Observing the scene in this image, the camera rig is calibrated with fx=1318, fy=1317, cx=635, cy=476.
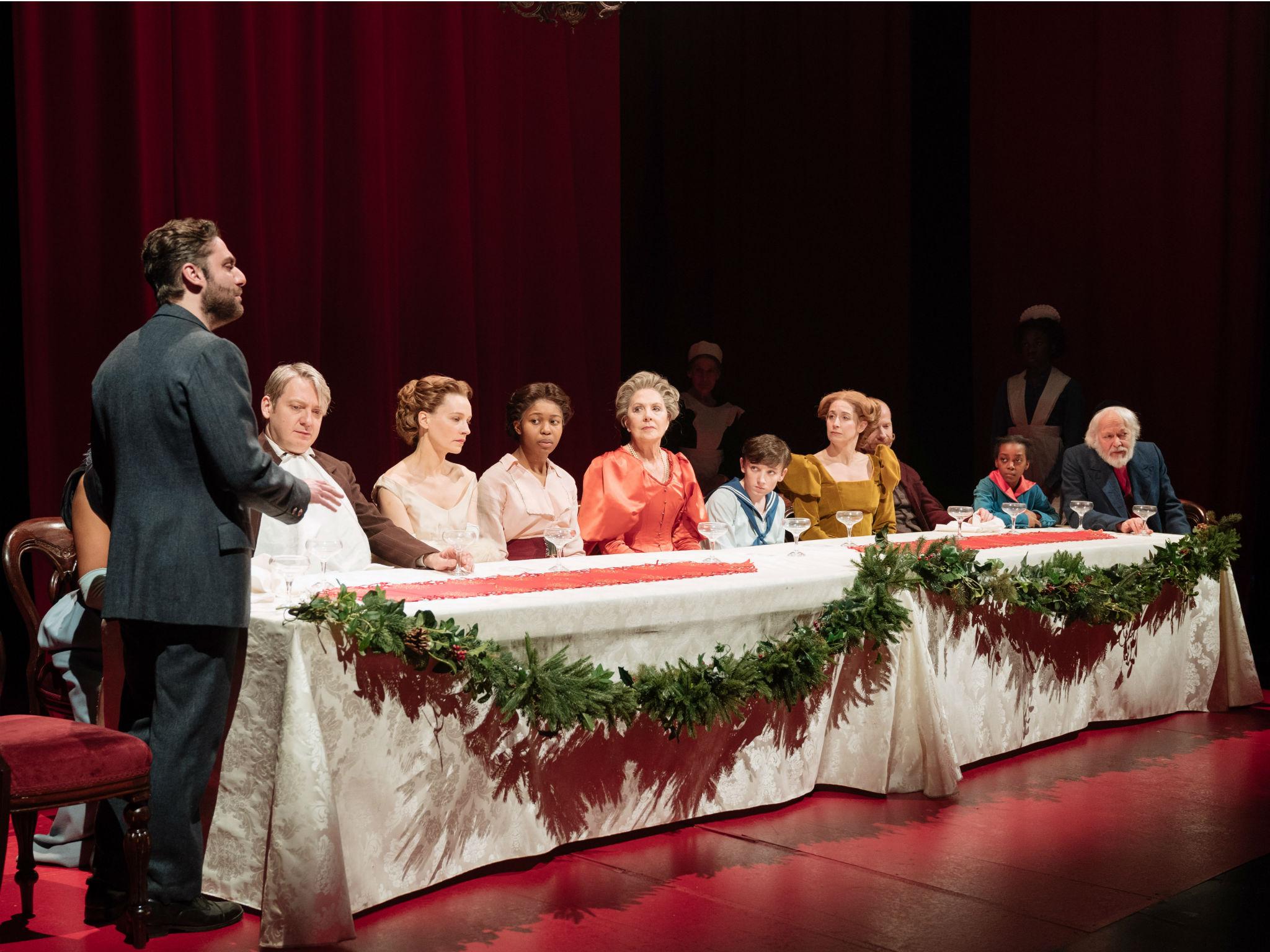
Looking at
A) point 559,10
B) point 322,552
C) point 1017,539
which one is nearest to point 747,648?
point 322,552

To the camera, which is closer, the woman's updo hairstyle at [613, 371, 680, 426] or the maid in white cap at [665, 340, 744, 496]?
the woman's updo hairstyle at [613, 371, 680, 426]

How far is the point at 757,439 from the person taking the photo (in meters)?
4.72

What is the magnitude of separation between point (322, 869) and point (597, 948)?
0.60m

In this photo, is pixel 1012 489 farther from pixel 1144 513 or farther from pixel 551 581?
pixel 551 581

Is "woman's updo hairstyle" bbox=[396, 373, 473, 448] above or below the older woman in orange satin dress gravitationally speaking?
above

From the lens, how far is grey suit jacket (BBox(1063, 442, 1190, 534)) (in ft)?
18.4

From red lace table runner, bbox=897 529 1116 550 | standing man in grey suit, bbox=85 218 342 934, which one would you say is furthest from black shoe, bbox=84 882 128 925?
red lace table runner, bbox=897 529 1116 550

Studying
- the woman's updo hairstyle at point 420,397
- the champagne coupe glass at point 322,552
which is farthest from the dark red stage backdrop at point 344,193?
the champagne coupe glass at point 322,552

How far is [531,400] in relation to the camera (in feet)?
15.3

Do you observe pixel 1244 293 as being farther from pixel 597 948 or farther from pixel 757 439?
pixel 597 948

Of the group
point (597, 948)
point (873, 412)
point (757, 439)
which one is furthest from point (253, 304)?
point (597, 948)

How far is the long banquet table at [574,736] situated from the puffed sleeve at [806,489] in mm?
608

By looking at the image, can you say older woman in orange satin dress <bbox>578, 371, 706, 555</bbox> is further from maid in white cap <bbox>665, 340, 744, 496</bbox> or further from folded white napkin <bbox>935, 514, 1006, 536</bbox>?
maid in white cap <bbox>665, 340, 744, 496</bbox>

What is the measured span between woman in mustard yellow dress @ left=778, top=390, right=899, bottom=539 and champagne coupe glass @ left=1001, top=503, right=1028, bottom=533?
0.51 m
